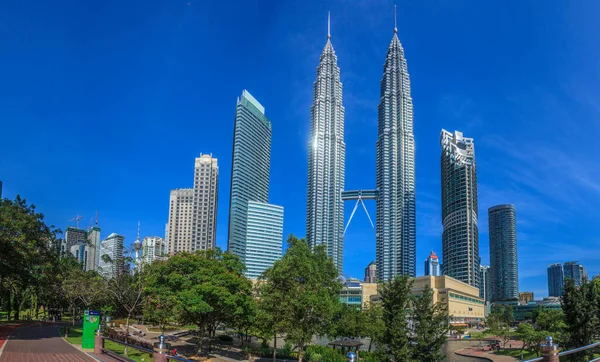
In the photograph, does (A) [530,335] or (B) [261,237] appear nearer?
(A) [530,335]

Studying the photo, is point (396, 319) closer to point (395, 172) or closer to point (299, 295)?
point (299, 295)

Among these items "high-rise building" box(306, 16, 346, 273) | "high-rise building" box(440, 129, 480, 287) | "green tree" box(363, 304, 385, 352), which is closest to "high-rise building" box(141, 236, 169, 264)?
"green tree" box(363, 304, 385, 352)

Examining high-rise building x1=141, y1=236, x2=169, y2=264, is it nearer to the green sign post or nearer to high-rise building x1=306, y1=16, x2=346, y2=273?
the green sign post

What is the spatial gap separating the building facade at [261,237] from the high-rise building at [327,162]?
13.1 metres

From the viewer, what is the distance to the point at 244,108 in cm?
17762

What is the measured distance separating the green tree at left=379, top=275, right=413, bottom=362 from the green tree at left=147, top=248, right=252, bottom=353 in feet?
30.7

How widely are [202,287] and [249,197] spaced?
151 m

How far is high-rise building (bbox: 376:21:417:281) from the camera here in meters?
168

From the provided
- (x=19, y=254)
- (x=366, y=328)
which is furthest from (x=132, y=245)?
(x=366, y=328)

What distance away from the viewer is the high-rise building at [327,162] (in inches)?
6998

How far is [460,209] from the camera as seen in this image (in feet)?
509

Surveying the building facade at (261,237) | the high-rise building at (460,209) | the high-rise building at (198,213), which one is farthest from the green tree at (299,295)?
the high-rise building at (198,213)

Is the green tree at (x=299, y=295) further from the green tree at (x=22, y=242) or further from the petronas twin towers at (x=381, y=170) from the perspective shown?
the petronas twin towers at (x=381, y=170)

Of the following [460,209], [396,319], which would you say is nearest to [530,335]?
[396,319]
